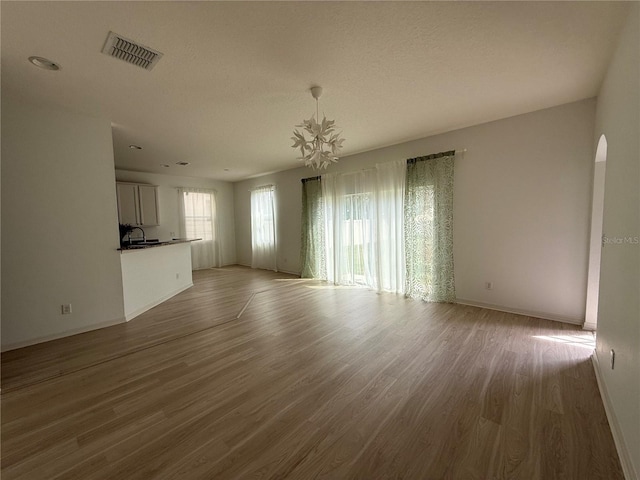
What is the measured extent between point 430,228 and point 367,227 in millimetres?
1215

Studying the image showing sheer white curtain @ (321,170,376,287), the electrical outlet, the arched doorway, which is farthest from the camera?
sheer white curtain @ (321,170,376,287)

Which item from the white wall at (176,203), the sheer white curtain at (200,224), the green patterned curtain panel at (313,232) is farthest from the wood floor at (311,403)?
the sheer white curtain at (200,224)

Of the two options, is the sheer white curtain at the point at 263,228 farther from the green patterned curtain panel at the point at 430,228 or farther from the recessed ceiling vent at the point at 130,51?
the recessed ceiling vent at the point at 130,51

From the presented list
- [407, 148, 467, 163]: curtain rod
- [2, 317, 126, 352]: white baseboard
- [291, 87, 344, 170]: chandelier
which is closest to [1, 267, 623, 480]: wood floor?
[2, 317, 126, 352]: white baseboard

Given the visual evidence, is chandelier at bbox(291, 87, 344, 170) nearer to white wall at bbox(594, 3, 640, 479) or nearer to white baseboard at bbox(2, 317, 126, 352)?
white wall at bbox(594, 3, 640, 479)

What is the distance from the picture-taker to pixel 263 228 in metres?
7.43

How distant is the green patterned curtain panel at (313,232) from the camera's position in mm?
5918

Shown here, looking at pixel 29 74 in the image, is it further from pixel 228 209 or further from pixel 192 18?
pixel 228 209

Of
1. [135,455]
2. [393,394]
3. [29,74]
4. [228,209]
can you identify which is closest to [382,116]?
[393,394]

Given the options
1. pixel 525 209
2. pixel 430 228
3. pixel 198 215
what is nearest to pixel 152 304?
pixel 198 215

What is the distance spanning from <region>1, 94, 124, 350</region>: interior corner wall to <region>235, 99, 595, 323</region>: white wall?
4.64 meters

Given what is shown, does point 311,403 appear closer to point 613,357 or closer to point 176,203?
point 613,357

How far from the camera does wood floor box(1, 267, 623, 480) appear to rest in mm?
1402

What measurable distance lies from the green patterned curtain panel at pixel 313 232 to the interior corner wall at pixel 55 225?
365 centimetres
